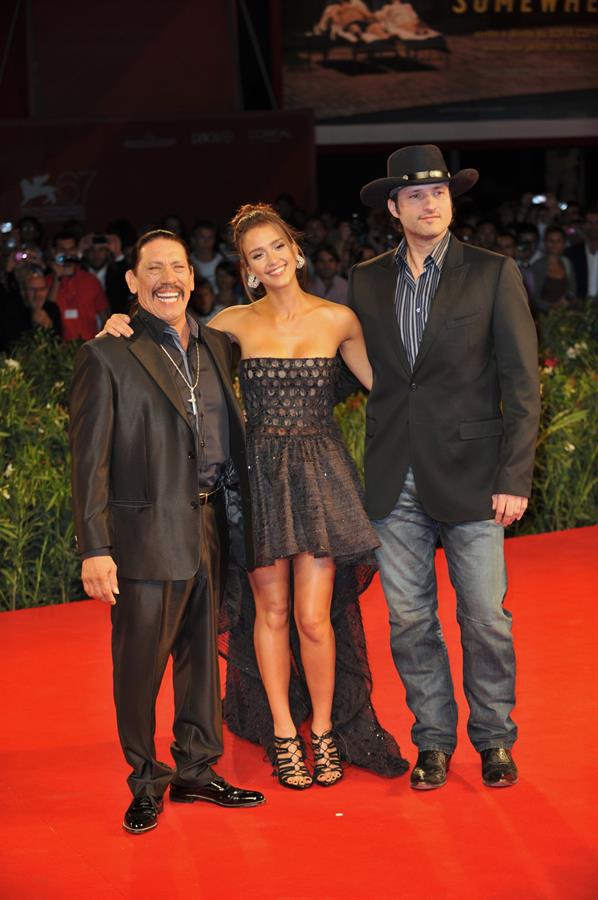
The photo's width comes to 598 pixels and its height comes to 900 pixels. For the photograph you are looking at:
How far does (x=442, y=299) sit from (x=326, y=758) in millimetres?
1296

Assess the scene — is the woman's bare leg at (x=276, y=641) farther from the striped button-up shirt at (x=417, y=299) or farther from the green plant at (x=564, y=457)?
the green plant at (x=564, y=457)

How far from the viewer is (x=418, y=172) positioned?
380 centimetres

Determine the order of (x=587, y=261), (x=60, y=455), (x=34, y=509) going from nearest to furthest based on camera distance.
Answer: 1. (x=34, y=509)
2. (x=60, y=455)
3. (x=587, y=261)

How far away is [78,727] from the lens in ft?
14.8

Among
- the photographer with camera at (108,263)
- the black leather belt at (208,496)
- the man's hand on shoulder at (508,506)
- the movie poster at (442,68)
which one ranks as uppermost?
the movie poster at (442,68)

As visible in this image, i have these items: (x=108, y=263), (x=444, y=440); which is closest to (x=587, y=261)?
(x=108, y=263)

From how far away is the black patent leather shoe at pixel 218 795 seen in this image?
3.80 m

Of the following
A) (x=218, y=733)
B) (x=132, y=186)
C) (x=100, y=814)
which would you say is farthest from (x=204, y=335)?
(x=132, y=186)

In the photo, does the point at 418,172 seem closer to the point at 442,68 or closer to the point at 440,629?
the point at 440,629

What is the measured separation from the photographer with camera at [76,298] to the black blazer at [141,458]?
250 inches

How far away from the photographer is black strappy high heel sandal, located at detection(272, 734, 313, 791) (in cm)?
394

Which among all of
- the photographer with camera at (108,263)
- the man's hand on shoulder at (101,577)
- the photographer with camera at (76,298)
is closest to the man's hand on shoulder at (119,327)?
the man's hand on shoulder at (101,577)

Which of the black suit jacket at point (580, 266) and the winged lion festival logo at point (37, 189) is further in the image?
the winged lion festival logo at point (37, 189)

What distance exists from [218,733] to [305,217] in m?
8.42
